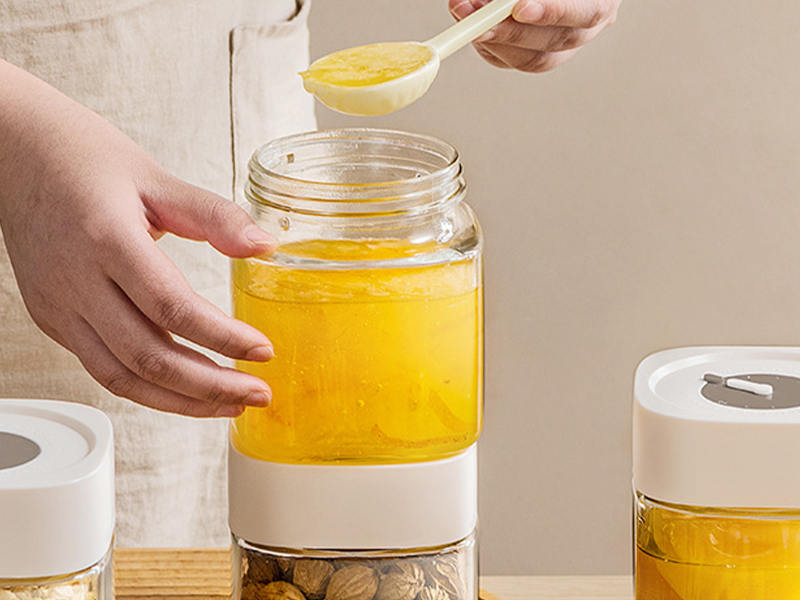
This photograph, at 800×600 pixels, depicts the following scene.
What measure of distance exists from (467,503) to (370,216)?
0.43 feet

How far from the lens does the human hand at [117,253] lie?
45 centimetres

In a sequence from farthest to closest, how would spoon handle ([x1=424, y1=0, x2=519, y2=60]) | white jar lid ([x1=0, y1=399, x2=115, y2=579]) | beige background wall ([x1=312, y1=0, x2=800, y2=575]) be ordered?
beige background wall ([x1=312, y1=0, x2=800, y2=575])
spoon handle ([x1=424, y1=0, x2=519, y2=60])
white jar lid ([x1=0, y1=399, x2=115, y2=579])

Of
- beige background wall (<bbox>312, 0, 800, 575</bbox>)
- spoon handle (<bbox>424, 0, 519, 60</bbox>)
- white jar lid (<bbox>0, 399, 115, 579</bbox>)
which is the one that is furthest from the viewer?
beige background wall (<bbox>312, 0, 800, 575</bbox>)

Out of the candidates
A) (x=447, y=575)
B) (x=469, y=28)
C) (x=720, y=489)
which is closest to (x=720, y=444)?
(x=720, y=489)

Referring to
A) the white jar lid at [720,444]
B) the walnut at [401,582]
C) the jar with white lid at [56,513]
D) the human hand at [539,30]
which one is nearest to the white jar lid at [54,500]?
the jar with white lid at [56,513]

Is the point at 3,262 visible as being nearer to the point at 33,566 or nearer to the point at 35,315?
the point at 35,315

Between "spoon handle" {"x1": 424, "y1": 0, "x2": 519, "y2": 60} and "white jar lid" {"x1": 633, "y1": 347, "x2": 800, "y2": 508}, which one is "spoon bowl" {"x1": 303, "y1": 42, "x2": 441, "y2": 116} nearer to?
"spoon handle" {"x1": 424, "y1": 0, "x2": 519, "y2": 60}

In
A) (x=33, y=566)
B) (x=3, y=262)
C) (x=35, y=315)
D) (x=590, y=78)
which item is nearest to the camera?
(x=33, y=566)

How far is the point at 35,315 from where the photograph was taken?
0.53 meters

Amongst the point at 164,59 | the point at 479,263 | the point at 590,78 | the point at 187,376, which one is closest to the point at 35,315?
the point at 187,376

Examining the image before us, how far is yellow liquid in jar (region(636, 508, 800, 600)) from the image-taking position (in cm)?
44

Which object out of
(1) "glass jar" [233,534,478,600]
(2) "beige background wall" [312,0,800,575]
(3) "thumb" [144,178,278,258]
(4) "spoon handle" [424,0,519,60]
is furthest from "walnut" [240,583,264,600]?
(2) "beige background wall" [312,0,800,575]

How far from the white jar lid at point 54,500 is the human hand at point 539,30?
1.06 ft

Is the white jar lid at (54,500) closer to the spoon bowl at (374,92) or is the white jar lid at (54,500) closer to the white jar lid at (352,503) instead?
the white jar lid at (352,503)
